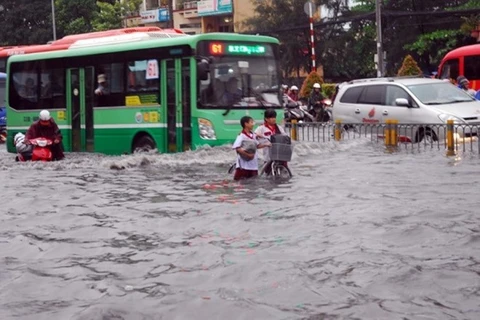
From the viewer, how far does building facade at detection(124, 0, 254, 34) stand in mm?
59312

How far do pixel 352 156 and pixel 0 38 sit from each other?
171ft

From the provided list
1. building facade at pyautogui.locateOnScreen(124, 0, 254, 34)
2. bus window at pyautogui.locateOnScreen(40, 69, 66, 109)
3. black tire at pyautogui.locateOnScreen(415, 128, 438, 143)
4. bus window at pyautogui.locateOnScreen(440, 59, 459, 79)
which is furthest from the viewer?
building facade at pyautogui.locateOnScreen(124, 0, 254, 34)

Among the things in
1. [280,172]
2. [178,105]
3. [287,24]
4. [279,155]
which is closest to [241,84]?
[178,105]

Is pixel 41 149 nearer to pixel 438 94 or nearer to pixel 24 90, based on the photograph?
pixel 24 90

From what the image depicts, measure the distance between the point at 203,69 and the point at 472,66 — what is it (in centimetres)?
1524

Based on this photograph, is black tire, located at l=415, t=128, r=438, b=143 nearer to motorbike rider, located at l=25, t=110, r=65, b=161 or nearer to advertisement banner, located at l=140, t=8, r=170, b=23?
motorbike rider, located at l=25, t=110, r=65, b=161

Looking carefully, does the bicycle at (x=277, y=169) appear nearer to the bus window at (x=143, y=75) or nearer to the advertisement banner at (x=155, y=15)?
the bus window at (x=143, y=75)

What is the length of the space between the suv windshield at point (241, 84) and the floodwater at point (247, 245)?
2.32m

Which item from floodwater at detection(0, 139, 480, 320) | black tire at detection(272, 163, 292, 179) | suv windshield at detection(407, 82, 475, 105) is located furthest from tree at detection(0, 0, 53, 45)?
black tire at detection(272, 163, 292, 179)

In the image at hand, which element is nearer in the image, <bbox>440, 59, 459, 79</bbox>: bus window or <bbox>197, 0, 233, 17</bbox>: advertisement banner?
<bbox>440, 59, 459, 79</bbox>: bus window

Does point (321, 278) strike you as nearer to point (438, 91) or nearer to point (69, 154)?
point (438, 91)

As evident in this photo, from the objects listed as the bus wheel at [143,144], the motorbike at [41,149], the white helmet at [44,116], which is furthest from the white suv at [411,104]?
the white helmet at [44,116]

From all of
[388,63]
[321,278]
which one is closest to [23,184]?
[321,278]

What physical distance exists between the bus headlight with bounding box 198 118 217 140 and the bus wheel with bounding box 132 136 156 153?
1.70 metres
